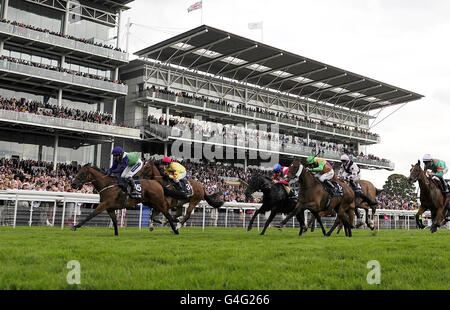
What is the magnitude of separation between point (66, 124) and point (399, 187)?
5215 centimetres

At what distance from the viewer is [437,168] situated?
11.4 metres

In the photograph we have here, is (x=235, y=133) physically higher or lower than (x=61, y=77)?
lower

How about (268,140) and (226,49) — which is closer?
(226,49)

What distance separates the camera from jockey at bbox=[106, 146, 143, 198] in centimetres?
963

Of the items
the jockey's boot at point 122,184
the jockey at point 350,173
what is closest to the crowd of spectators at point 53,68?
the jockey's boot at point 122,184

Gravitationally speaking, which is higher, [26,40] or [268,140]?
[26,40]

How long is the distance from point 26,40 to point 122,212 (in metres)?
18.4

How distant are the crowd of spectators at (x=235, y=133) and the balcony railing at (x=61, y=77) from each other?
350cm

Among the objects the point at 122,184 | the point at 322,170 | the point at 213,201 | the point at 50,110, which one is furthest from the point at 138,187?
the point at 50,110

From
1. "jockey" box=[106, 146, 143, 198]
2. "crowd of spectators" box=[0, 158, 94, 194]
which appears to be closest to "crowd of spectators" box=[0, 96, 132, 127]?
"crowd of spectators" box=[0, 158, 94, 194]

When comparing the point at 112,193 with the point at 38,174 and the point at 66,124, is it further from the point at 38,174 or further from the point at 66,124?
the point at 66,124
